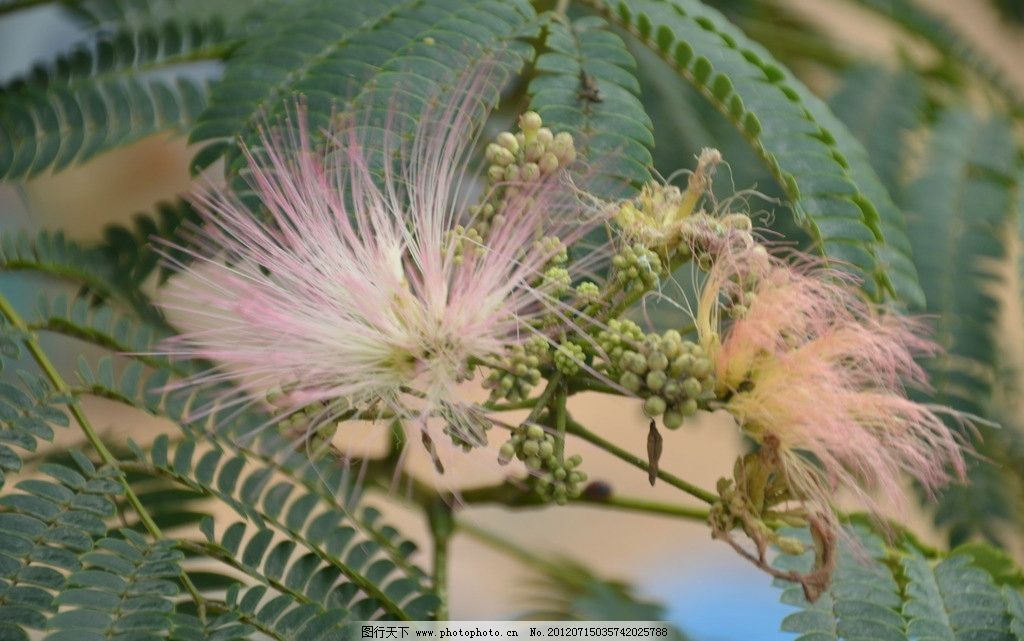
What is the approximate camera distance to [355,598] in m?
1.07

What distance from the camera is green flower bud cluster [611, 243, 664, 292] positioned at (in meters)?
0.85

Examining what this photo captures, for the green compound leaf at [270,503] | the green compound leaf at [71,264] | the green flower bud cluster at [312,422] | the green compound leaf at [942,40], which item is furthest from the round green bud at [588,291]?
the green compound leaf at [942,40]

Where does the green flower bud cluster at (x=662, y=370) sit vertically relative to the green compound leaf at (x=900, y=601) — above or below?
above

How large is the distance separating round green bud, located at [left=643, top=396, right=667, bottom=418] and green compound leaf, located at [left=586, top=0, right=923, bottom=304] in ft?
0.80

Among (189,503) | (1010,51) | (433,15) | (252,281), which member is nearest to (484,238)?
(252,281)

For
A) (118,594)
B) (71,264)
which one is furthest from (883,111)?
(118,594)

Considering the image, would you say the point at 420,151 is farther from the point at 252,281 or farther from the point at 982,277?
the point at 982,277

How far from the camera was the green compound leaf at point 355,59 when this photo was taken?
1.05 meters

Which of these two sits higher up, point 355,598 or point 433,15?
point 433,15

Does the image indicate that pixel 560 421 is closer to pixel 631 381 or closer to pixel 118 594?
pixel 631 381

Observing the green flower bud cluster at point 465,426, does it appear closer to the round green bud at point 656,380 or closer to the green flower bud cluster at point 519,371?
the green flower bud cluster at point 519,371

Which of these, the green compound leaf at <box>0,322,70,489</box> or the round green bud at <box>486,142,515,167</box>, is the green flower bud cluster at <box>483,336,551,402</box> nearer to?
the round green bud at <box>486,142,515,167</box>

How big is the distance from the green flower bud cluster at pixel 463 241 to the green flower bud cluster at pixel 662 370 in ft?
0.44

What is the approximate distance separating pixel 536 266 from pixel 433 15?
37 cm
